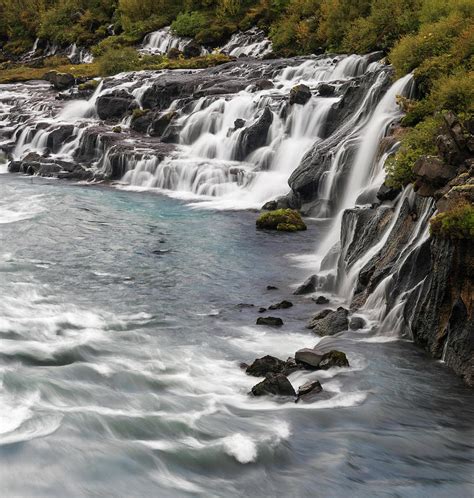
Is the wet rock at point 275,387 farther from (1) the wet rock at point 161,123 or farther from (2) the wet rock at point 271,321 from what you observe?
(1) the wet rock at point 161,123

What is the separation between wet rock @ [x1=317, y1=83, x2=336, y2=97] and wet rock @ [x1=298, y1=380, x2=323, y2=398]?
23.0 metres

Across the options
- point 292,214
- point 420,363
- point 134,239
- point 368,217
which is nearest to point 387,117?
point 292,214

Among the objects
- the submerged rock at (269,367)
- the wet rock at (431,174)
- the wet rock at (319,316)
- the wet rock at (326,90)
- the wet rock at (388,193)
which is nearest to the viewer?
the submerged rock at (269,367)

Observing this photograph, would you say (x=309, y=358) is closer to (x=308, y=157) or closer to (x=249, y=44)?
(x=308, y=157)

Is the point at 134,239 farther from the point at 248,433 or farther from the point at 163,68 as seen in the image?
the point at 163,68

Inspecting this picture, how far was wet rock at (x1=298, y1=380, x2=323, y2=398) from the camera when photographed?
1079 centimetres

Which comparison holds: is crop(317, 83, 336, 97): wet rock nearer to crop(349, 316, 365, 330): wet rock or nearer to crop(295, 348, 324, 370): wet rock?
crop(349, 316, 365, 330): wet rock

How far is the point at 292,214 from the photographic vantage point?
77.5 ft

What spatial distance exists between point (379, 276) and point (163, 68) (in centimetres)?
3721

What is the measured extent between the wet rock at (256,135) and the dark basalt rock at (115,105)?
A: 38.6 feet

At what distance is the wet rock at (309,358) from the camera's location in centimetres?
1171

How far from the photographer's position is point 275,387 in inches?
424

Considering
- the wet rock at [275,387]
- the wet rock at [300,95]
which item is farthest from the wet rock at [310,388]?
the wet rock at [300,95]

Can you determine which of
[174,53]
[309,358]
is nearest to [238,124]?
[309,358]
